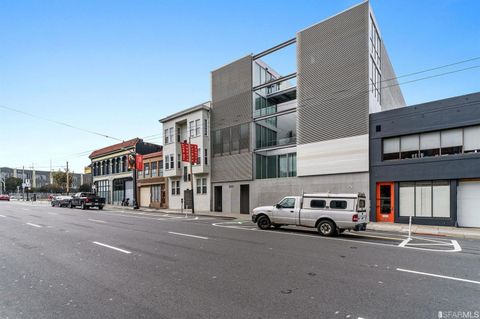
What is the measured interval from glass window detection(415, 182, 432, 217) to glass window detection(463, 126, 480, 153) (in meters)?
2.98

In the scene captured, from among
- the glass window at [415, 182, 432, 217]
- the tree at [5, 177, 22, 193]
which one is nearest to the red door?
the glass window at [415, 182, 432, 217]

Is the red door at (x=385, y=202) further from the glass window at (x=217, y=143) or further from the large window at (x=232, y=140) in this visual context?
the glass window at (x=217, y=143)

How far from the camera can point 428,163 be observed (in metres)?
18.6

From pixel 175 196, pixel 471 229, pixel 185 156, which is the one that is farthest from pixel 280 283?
pixel 175 196

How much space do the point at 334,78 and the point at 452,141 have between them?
29.8ft

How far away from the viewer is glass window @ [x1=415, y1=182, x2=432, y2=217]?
1867cm

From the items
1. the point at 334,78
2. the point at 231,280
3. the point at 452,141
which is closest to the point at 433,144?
the point at 452,141

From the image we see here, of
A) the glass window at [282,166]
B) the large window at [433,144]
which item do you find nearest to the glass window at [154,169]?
the glass window at [282,166]

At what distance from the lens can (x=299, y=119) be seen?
24.5 metres

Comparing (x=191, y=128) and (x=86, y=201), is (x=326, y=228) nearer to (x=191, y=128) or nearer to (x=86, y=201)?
(x=191, y=128)

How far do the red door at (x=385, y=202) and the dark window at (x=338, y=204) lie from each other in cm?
899

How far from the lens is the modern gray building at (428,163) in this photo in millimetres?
17391

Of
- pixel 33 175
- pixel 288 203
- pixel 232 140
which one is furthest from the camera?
pixel 33 175

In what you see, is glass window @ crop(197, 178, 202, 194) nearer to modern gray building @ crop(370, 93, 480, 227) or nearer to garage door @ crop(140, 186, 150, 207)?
garage door @ crop(140, 186, 150, 207)
